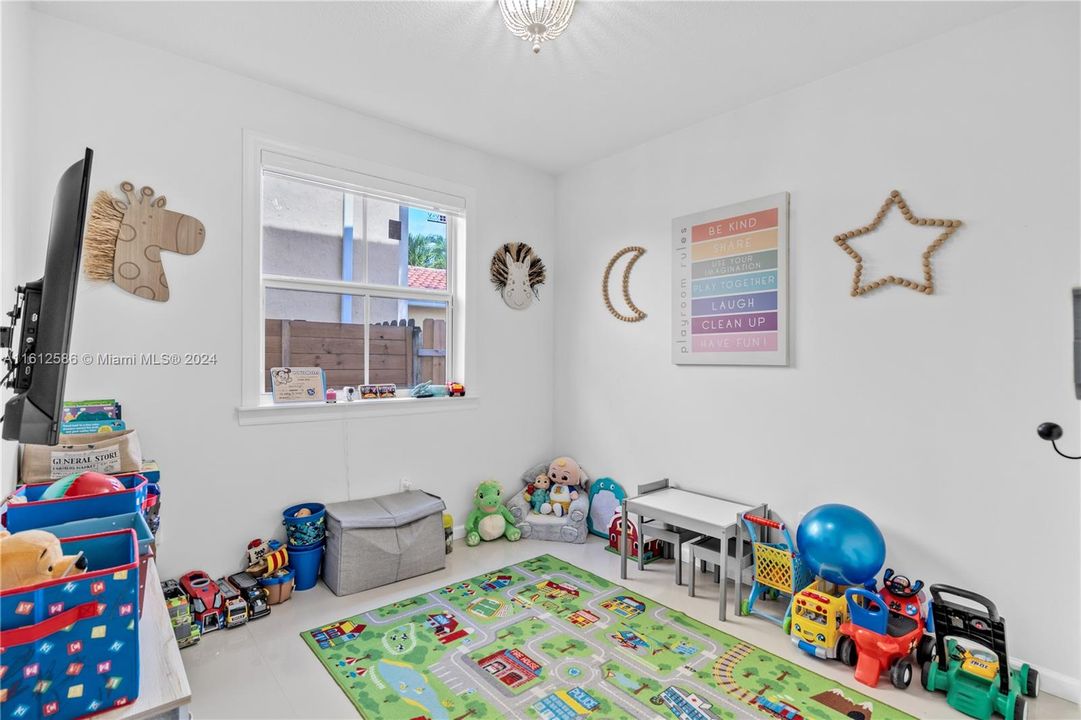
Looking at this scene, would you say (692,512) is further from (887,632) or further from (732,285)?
(732,285)

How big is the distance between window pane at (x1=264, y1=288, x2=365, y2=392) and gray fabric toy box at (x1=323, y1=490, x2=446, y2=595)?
31.5 inches

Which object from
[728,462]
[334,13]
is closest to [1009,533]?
[728,462]

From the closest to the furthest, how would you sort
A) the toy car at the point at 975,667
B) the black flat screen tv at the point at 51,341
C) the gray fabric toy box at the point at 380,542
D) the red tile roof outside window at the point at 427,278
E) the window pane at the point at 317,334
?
1. the black flat screen tv at the point at 51,341
2. the toy car at the point at 975,667
3. the gray fabric toy box at the point at 380,542
4. the window pane at the point at 317,334
5. the red tile roof outside window at the point at 427,278

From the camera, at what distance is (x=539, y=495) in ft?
12.6

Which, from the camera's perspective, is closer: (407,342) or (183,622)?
(183,622)

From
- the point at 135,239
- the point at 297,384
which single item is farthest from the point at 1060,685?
the point at 135,239

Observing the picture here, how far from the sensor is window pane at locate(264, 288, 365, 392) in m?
3.08

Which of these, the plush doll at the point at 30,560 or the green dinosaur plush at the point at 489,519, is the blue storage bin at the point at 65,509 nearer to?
the plush doll at the point at 30,560

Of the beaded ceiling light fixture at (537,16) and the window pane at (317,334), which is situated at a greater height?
the beaded ceiling light fixture at (537,16)

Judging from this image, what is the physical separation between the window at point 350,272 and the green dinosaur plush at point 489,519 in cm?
80

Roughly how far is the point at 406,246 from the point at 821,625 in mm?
3043

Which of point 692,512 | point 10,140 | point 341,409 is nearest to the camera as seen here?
point 10,140

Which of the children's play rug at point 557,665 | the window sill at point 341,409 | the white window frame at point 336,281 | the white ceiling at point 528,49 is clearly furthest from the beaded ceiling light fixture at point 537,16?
the children's play rug at point 557,665

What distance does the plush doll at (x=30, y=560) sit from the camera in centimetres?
95
